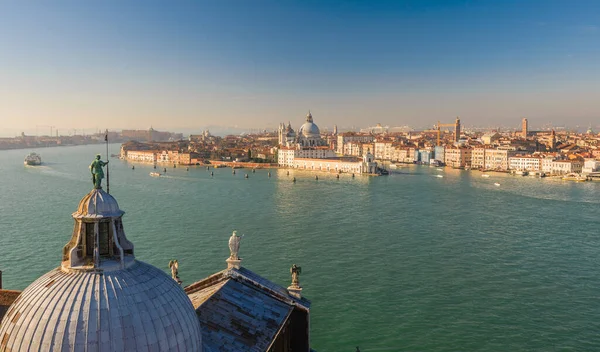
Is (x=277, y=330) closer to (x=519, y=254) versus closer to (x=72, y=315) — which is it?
(x=72, y=315)

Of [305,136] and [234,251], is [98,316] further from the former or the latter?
[305,136]

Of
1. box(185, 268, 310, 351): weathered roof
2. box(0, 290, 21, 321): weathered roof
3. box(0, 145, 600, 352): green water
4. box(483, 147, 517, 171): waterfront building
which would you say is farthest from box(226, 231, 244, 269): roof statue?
box(483, 147, 517, 171): waterfront building

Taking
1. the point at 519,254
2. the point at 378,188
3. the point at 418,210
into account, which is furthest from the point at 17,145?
the point at 519,254

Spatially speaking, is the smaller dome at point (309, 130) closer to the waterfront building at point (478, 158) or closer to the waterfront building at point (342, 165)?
the waterfront building at point (342, 165)

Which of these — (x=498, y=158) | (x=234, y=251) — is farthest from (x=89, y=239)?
(x=498, y=158)

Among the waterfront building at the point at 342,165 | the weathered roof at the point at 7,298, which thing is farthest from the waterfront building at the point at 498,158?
the weathered roof at the point at 7,298
